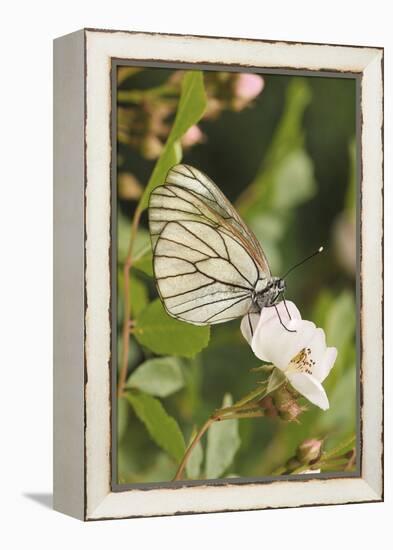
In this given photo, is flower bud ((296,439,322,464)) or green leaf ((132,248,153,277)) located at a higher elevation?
green leaf ((132,248,153,277))

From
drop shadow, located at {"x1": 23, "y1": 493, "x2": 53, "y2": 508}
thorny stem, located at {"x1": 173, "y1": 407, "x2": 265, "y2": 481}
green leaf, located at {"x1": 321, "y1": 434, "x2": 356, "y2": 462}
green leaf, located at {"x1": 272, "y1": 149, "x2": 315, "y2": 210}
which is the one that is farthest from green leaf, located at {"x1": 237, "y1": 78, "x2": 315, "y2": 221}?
drop shadow, located at {"x1": 23, "y1": 493, "x2": 53, "y2": 508}

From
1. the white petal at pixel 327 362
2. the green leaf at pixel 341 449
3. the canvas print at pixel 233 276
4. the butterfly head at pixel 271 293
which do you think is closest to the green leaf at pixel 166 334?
the canvas print at pixel 233 276

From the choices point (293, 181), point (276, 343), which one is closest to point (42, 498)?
point (276, 343)

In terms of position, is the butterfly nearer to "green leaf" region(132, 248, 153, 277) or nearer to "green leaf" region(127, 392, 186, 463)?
"green leaf" region(132, 248, 153, 277)

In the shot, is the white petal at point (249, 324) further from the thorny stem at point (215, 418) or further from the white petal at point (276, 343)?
the thorny stem at point (215, 418)

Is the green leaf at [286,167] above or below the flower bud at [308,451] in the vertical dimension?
above
